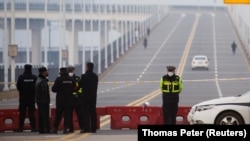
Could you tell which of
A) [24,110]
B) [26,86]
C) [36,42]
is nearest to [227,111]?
[26,86]

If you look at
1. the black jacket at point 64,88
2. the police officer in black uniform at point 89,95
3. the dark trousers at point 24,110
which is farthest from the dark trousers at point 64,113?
the dark trousers at point 24,110

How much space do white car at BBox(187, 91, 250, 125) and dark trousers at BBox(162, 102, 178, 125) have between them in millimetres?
1921

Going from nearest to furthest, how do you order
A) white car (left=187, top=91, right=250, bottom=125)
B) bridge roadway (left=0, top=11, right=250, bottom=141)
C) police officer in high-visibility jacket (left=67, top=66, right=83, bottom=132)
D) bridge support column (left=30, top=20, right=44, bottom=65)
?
white car (left=187, top=91, right=250, bottom=125) < police officer in high-visibility jacket (left=67, top=66, right=83, bottom=132) < bridge roadway (left=0, top=11, right=250, bottom=141) < bridge support column (left=30, top=20, right=44, bottom=65)

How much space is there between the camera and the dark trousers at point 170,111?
80.4 ft

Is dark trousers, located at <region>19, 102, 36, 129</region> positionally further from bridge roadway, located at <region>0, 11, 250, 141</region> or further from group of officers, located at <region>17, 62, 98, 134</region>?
bridge roadway, located at <region>0, 11, 250, 141</region>

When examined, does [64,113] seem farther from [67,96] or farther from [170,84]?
[170,84]

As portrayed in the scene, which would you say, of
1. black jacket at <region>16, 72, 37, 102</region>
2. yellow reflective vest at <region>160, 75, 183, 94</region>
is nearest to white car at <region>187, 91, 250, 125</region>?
yellow reflective vest at <region>160, 75, 183, 94</region>

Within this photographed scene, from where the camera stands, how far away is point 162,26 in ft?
560

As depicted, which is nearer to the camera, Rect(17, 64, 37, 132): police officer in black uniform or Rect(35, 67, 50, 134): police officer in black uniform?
Rect(35, 67, 50, 134): police officer in black uniform

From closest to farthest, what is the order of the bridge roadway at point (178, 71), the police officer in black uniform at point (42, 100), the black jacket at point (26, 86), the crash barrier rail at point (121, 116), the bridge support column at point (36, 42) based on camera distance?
the police officer in black uniform at point (42, 100), the black jacket at point (26, 86), the crash barrier rail at point (121, 116), the bridge roadway at point (178, 71), the bridge support column at point (36, 42)

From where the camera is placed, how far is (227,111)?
72.3ft

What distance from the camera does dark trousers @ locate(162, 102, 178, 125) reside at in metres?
24.5

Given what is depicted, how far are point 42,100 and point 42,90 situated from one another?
25cm

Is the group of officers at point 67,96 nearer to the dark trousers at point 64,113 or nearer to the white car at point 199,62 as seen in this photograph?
the dark trousers at point 64,113
